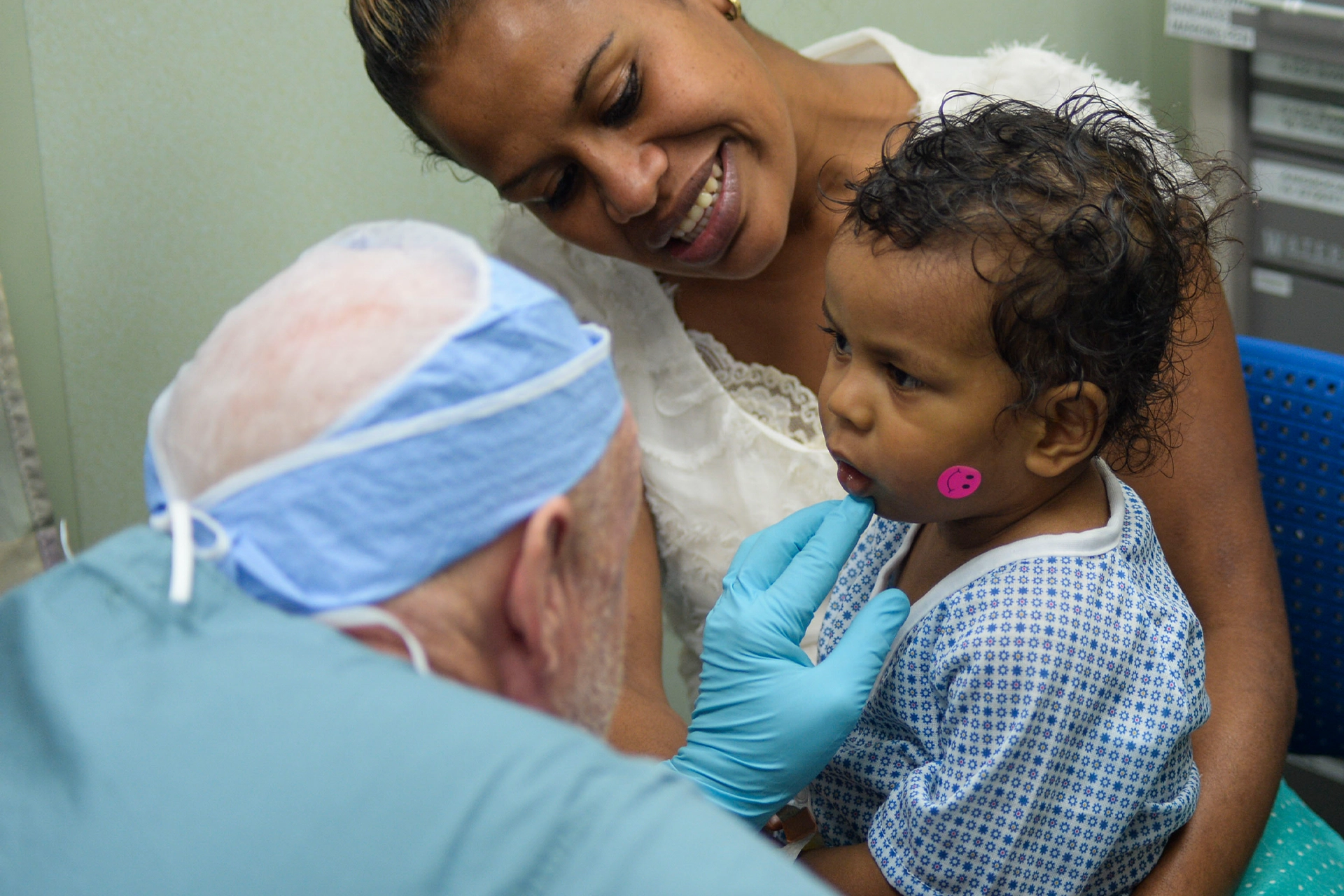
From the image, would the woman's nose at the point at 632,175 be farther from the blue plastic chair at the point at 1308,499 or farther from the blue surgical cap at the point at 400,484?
the blue plastic chair at the point at 1308,499

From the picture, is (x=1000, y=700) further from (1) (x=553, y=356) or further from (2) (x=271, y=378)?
(2) (x=271, y=378)

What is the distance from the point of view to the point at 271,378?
0.59 metres

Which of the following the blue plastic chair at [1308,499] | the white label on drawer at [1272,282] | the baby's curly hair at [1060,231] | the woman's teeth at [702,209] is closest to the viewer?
the baby's curly hair at [1060,231]

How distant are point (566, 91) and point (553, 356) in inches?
22.2

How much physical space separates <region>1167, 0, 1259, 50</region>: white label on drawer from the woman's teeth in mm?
946

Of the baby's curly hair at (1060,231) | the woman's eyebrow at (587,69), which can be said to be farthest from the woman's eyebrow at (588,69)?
the baby's curly hair at (1060,231)

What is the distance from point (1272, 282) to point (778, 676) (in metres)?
1.36

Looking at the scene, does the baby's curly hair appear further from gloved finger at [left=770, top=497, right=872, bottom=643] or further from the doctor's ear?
the doctor's ear

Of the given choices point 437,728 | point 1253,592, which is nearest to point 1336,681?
point 1253,592

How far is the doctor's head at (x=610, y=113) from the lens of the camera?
1.12 metres

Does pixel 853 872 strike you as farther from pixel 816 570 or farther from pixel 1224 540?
pixel 1224 540

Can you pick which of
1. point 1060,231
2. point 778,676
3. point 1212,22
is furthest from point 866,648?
point 1212,22

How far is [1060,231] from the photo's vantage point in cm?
84

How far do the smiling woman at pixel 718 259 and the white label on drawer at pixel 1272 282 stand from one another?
69 cm
